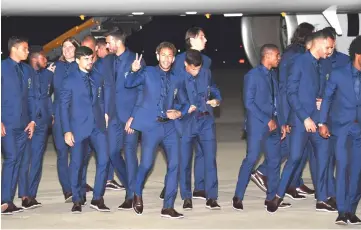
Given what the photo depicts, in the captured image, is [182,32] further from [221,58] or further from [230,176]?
[230,176]

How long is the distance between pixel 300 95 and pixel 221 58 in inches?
1653

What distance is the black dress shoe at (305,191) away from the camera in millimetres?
11698

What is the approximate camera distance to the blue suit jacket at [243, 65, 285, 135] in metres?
10.6

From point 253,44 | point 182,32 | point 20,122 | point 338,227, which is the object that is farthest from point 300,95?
point 182,32

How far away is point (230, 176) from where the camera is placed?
42.8ft

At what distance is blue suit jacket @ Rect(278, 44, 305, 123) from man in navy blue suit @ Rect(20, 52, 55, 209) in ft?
8.12

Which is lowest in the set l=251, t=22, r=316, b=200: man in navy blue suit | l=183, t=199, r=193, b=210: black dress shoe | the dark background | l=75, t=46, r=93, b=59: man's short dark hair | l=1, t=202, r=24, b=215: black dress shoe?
l=183, t=199, r=193, b=210: black dress shoe

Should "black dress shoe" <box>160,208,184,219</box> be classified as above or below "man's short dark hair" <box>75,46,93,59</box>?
below

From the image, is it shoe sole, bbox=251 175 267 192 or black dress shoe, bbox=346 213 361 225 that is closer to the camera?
black dress shoe, bbox=346 213 361 225

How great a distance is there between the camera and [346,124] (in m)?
9.58

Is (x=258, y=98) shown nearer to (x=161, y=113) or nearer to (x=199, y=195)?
(x=161, y=113)

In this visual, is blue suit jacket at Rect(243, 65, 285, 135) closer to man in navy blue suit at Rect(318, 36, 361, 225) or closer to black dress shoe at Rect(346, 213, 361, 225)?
man in navy blue suit at Rect(318, 36, 361, 225)

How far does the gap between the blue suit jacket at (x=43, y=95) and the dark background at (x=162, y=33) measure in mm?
26540

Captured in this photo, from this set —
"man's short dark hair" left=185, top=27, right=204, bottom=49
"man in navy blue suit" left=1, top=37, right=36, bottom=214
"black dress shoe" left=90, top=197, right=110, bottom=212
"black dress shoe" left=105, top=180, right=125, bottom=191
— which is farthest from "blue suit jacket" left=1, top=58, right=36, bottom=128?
"black dress shoe" left=105, top=180, right=125, bottom=191
